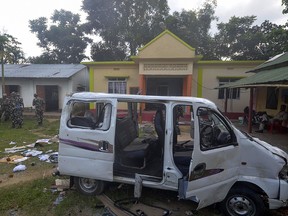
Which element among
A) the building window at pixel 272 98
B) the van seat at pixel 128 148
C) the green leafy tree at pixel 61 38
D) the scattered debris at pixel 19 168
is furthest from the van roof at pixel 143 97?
the green leafy tree at pixel 61 38

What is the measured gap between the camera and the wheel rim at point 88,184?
4.01 metres

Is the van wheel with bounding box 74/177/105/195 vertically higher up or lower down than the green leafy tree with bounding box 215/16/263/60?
lower down

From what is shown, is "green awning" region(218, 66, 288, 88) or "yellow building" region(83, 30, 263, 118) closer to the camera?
"green awning" region(218, 66, 288, 88)

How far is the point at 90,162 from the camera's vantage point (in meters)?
3.70

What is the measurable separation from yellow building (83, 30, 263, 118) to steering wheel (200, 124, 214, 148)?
1035cm

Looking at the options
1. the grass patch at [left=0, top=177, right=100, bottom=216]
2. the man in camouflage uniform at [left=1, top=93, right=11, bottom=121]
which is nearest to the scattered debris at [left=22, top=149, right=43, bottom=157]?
the grass patch at [left=0, top=177, right=100, bottom=216]

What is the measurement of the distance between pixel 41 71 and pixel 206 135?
18.0 m

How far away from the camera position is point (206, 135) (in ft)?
11.0

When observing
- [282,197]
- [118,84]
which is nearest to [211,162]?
[282,197]

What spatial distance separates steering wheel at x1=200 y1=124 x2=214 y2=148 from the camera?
3270mm

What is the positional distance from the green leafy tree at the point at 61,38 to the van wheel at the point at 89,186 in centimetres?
2651

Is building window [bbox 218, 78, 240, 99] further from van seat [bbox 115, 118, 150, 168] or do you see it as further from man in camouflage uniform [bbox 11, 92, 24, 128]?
man in camouflage uniform [bbox 11, 92, 24, 128]

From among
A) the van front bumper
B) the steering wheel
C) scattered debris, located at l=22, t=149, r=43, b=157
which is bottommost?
scattered debris, located at l=22, t=149, r=43, b=157

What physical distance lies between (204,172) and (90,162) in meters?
1.89
